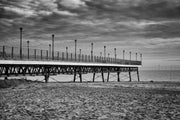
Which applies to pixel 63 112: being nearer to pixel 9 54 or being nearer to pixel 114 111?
pixel 114 111

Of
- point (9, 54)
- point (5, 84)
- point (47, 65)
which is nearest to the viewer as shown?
point (5, 84)

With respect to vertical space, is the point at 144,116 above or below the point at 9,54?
below

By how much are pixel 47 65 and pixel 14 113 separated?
27.3 metres

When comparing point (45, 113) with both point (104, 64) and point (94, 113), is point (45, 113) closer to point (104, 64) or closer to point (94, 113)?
point (94, 113)

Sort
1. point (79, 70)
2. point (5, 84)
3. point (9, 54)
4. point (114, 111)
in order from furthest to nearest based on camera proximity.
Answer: point (79, 70) → point (9, 54) → point (5, 84) → point (114, 111)

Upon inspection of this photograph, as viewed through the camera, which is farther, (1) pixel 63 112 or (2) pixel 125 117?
(1) pixel 63 112

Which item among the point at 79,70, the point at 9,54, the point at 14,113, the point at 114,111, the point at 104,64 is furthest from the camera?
the point at 104,64

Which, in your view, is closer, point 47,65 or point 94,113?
point 94,113

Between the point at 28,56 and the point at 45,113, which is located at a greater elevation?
the point at 28,56

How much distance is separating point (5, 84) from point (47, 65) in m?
12.0

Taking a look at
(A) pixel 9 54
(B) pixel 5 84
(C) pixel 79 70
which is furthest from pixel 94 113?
(C) pixel 79 70

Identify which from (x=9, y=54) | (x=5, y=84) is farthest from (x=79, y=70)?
(x=5, y=84)

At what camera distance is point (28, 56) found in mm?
30547

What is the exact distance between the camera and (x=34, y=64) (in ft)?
102
